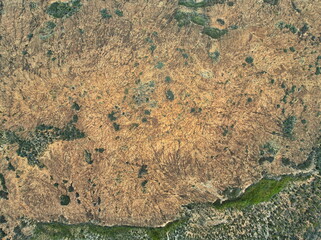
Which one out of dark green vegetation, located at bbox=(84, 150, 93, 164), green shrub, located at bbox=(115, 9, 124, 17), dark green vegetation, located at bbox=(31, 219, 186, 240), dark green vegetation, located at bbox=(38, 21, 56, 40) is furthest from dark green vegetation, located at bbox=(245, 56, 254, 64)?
dark green vegetation, located at bbox=(38, 21, 56, 40)

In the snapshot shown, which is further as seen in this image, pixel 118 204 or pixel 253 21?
pixel 253 21

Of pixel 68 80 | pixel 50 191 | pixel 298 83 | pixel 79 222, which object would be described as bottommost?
pixel 79 222

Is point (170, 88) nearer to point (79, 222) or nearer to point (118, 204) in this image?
point (118, 204)

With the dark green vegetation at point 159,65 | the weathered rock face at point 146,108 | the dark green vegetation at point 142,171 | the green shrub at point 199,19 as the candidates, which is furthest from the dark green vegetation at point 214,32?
the dark green vegetation at point 142,171

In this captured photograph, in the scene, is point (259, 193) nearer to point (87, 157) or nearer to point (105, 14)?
point (87, 157)

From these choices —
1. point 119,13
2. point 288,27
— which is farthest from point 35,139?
point 288,27

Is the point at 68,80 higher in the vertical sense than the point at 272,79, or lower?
lower

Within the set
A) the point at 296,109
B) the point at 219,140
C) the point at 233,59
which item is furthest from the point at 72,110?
the point at 296,109
